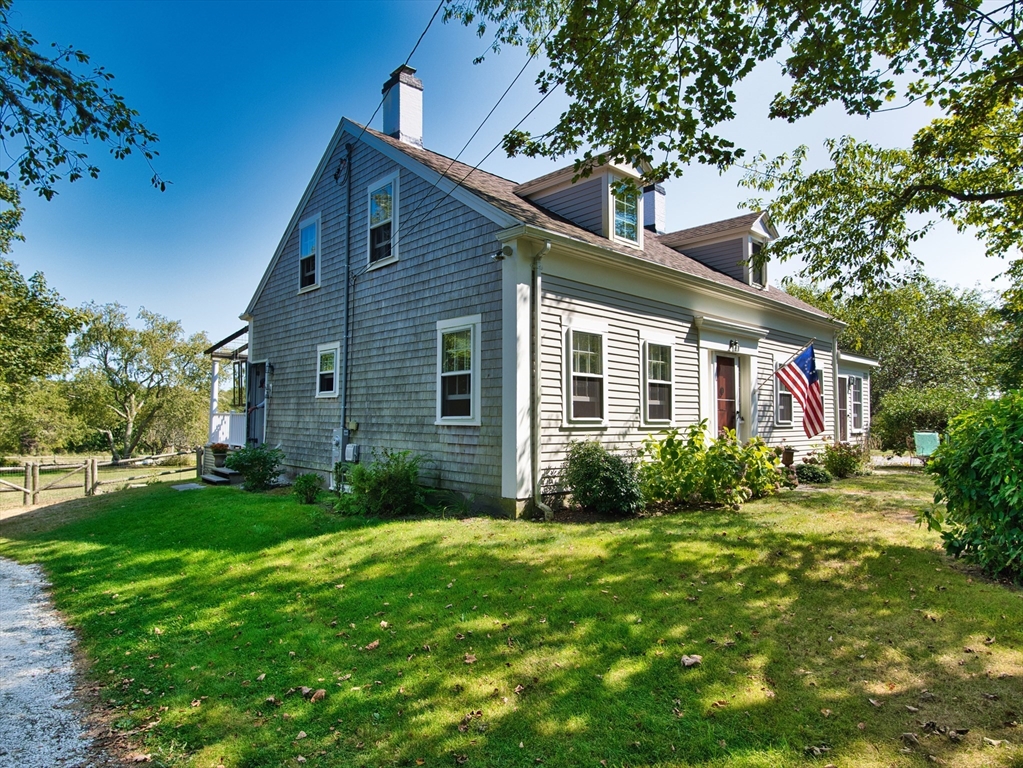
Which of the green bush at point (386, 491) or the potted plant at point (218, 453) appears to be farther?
the potted plant at point (218, 453)

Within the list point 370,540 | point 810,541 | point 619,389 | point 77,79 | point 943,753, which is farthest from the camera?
point 619,389

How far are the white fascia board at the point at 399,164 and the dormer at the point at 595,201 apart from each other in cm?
228

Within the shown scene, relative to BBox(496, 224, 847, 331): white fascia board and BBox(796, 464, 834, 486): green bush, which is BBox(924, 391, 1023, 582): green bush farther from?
BBox(796, 464, 834, 486): green bush

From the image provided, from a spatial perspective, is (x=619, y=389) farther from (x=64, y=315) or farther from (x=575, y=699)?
(x=64, y=315)

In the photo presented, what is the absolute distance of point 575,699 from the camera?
3518mm

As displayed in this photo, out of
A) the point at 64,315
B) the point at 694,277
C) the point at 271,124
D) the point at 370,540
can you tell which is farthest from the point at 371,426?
the point at 64,315

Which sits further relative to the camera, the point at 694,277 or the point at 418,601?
the point at 694,277

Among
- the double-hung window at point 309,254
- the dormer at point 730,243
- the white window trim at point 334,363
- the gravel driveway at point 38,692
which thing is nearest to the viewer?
the gravel driveway at point 38,692

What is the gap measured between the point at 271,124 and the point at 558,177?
581 cm

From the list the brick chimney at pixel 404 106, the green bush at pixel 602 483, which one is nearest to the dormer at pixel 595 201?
the brick chimney at pixel 404 106

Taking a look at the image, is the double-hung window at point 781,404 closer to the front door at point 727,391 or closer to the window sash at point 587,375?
the front door at point 727,391

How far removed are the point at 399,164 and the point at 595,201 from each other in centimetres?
408

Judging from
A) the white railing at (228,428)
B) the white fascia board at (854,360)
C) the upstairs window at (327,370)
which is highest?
the white fascia board at (854,360)

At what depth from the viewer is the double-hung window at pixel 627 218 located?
11383mm
